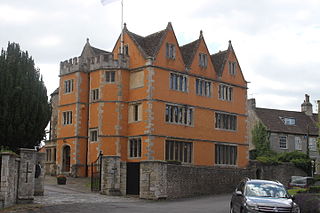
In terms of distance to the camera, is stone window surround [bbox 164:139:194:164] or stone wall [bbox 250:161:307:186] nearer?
stone window surround [bbox 164:139:194:164]

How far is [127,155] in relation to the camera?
44688 mm

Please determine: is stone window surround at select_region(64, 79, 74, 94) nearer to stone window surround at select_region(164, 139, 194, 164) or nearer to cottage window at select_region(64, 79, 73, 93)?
cottage window at select_region(64, 79, 73, 93)

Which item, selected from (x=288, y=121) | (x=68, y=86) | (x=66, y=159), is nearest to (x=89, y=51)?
(x=68, y=86)

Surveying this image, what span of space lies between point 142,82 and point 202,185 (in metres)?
11.7

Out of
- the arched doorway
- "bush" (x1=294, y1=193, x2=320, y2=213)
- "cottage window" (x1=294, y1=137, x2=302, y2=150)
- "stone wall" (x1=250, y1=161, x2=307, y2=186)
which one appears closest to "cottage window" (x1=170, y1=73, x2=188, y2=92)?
"stone wall" (x1=250, y1=161, x2=307, y2=186)

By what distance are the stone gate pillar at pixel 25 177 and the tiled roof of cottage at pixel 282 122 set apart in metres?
41.2

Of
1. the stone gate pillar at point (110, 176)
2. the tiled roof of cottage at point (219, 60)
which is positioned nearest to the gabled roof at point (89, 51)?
the tiled roof of cottage at point (219, 60)

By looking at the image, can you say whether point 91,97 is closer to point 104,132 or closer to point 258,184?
point 104,132

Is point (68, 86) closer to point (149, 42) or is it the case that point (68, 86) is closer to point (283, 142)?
point (149, 42)

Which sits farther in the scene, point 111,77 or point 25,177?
point 111,77

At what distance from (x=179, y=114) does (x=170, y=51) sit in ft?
19.4

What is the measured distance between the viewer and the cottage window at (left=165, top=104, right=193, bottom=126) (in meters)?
44.3

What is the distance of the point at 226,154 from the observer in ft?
164

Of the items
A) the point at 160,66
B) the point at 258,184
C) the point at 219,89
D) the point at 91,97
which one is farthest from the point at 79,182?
the point at 258,184
